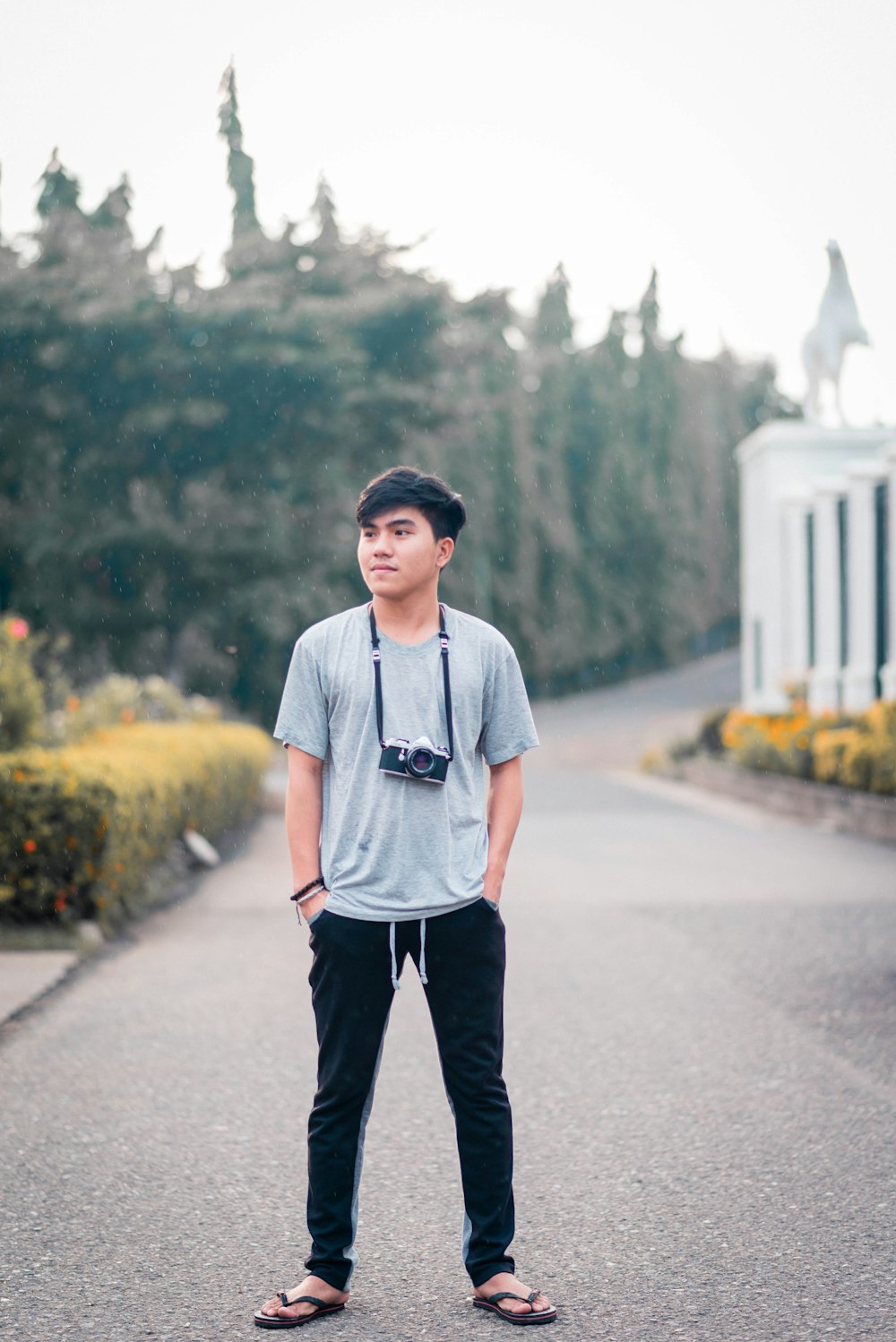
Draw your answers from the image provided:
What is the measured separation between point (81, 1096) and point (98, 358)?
26697mm

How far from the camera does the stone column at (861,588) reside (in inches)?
938

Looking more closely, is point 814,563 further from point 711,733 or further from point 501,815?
point 501,815

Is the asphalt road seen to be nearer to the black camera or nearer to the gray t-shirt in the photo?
the gray t-shirt

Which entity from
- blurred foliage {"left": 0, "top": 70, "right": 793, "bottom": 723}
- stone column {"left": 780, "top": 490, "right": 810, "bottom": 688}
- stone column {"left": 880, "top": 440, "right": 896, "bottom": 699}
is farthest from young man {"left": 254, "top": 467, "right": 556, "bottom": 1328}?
stone column {"left": 780, "top": 490, "right": 810, "bottom": 688}

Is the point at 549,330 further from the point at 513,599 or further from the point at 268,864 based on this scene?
the point at 268,864

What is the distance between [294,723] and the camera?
364 cm

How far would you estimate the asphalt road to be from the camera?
3.67m

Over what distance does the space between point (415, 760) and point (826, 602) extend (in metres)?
25.2

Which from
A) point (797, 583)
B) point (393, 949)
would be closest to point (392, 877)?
point (393, 949)

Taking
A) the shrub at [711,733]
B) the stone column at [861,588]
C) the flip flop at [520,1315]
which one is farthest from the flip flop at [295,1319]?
the shrub at [711,733]

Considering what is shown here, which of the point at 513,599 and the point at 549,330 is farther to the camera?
the point at 549,330

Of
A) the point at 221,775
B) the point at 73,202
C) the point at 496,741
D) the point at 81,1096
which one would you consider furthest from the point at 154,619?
the point at 496,741

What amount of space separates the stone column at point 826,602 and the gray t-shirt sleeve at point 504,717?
959 inches

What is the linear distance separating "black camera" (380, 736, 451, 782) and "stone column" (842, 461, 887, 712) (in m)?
21.0
